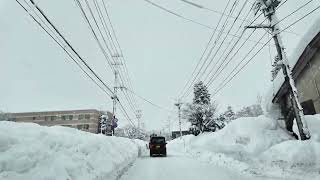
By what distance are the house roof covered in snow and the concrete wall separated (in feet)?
0.95

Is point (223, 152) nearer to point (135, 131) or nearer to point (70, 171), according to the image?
point (70, 171)

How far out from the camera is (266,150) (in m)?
15.2

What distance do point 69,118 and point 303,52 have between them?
11611 centimetres

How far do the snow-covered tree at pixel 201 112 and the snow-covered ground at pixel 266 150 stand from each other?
30.7m

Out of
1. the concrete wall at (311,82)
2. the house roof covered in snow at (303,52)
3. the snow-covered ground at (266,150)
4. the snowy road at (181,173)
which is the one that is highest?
the house roof covered in snow at (303,52)

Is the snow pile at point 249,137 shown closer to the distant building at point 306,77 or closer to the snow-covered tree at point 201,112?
the distant building at point 306,77

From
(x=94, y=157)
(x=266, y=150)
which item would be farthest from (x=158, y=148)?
(x=94, y=157)

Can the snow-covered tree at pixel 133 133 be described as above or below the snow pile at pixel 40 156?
above

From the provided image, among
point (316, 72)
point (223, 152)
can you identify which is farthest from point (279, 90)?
point (223, 152)

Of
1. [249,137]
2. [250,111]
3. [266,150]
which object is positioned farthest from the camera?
[250,111]

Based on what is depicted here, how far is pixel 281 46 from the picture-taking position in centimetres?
1453

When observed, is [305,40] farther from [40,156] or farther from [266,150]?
[40,156]

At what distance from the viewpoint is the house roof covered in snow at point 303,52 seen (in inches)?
584

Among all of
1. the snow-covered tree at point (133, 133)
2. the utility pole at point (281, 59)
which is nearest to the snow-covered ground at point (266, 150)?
the utility pole at point (281, 59)
